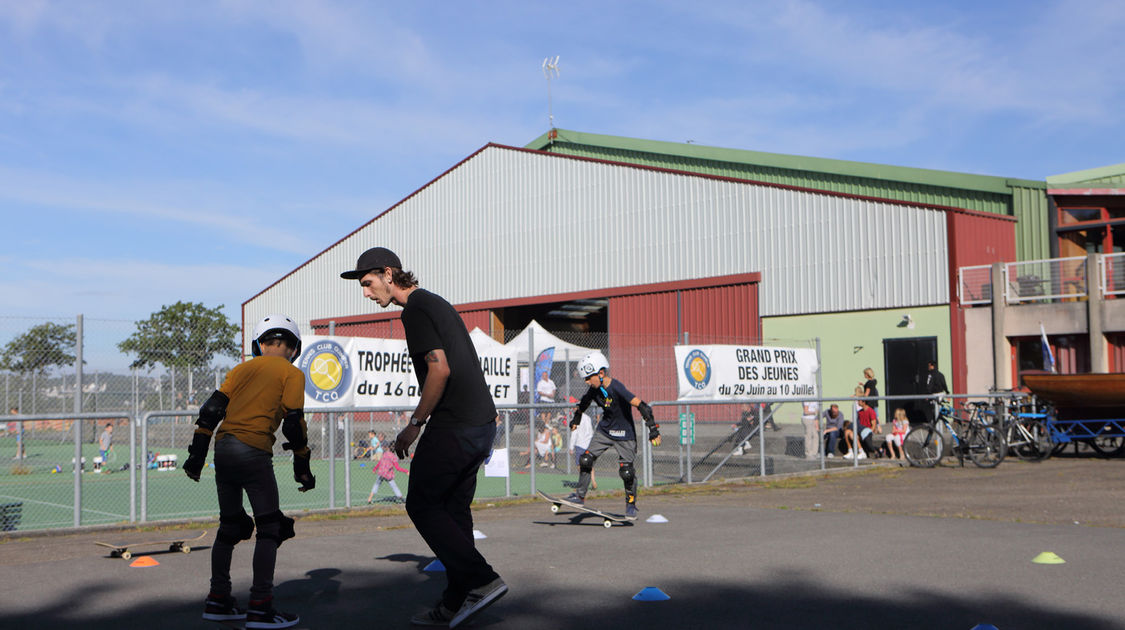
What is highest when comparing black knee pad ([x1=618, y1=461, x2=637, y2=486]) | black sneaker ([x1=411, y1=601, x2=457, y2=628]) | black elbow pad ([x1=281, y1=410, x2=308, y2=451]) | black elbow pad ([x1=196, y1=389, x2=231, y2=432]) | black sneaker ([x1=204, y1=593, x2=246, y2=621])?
black elbow pad ([x1=196, y1=389, x2=231, y2=432])

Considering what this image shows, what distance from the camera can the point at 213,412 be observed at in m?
5.34

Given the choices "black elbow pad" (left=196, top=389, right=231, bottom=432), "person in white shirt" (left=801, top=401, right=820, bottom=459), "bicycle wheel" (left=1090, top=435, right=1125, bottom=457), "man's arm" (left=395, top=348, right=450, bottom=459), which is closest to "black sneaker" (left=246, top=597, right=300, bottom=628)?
"black elbow pad" (left=196, top=389, right=231, bottom=432)

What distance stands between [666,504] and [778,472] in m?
5.56

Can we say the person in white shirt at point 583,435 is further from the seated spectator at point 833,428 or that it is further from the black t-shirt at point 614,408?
the black t-shirt at point 614,408

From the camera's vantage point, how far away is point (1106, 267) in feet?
75.6

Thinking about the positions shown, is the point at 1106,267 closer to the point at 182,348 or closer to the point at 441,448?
the point at 182,348

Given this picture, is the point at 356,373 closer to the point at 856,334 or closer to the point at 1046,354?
the point at 1046,354

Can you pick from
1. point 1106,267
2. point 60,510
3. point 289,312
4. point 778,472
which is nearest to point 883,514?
point 778,472

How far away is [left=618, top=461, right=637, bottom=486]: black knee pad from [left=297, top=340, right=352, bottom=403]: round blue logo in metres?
4.47

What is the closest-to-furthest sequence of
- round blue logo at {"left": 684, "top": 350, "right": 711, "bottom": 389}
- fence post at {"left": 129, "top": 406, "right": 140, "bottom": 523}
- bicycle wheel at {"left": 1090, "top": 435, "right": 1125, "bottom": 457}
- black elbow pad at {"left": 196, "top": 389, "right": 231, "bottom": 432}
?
black elbow pad at {"left": 196, "top": 389, "right": 231, "bottom": 432}, fence post at {"left": 129, "top": 406, "right": 140, "bottom": 523}, round blue logo at {"left": 684, "top": 350, "right": 711, "bottom": 389}, bicycle wheel at {"left": 1090, "top": 435, "right": 1125, "bottom": 457}

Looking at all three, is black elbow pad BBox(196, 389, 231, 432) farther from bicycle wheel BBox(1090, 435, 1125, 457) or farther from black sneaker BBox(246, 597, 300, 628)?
bicycle wheel BBox(1090, 435, 1125, 457)

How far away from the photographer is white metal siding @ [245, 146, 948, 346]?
26.8 m

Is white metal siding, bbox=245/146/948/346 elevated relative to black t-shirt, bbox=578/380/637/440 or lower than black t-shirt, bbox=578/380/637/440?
elevated

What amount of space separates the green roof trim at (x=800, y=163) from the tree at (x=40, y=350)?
26511 millimetres
